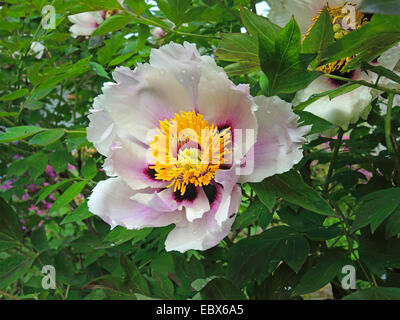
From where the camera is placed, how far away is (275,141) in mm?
466

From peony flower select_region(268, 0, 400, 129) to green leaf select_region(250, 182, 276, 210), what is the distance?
160 mm

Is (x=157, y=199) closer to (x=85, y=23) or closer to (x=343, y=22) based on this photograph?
(x=343, y=22)

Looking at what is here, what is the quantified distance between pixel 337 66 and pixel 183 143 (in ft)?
0.88

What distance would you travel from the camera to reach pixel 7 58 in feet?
3.24

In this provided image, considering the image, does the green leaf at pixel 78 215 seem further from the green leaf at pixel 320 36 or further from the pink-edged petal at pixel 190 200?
the green leaf at pixel 320 36

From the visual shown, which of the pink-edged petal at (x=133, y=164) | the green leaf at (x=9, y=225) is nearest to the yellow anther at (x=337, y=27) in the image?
the pink-edged petal at (x=133, y=164)

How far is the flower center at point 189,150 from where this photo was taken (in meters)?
0.51

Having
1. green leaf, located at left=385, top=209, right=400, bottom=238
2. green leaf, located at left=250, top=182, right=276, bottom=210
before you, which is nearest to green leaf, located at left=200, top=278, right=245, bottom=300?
green leaf, located at left=250, top=182, right=276, bottom=210

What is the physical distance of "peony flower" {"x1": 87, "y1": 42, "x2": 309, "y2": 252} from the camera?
0.45m

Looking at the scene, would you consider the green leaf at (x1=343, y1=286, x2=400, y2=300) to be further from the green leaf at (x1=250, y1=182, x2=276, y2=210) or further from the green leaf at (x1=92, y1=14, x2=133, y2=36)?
the green leaf at (x1=92, y1=14, x2=133, y2=36)

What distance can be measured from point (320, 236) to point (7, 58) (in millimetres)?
825

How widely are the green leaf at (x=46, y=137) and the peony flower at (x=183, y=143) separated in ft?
0.45

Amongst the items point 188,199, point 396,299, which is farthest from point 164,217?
point 396,299

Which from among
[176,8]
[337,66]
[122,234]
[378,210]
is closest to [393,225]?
[378,210]
